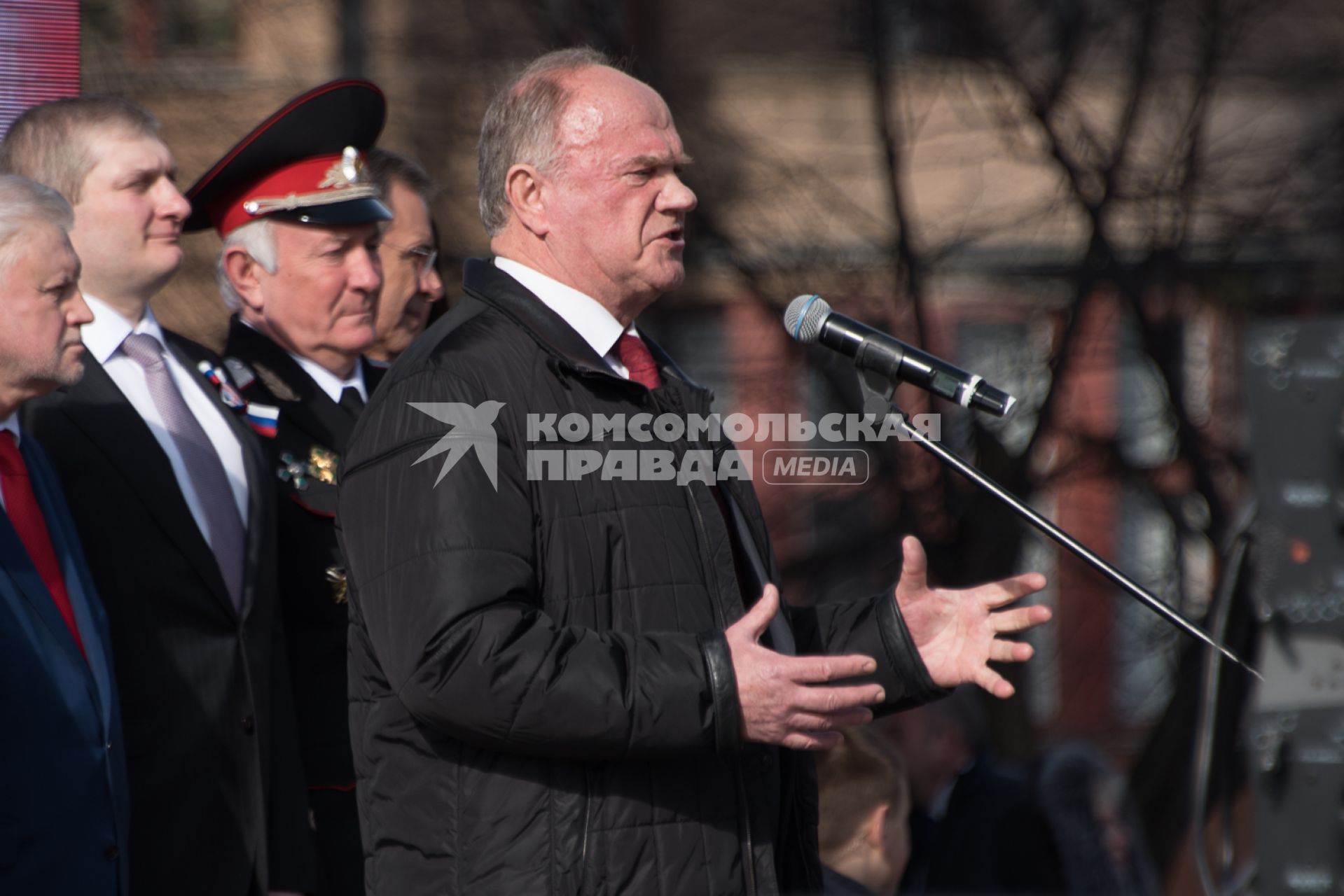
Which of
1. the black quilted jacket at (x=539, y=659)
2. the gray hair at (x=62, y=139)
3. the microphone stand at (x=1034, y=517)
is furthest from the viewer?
the gray hair at (x=62, y=139)

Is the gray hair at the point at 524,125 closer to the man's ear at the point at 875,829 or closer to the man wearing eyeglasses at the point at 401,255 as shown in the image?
the man wearing eyeglasses at the point at 401,255

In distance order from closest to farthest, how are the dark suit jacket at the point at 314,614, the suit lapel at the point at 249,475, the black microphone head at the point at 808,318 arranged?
the black microphone head at the point at 808,318 < the suit lapel at the point at 249,475 < the dark suit jacket at the point at 314,614

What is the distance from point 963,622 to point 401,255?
203cm

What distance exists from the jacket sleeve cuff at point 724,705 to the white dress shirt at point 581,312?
1.90 feet

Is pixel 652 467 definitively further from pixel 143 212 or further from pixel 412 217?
pixel 412 217

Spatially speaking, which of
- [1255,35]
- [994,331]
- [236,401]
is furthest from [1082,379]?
[236,401]

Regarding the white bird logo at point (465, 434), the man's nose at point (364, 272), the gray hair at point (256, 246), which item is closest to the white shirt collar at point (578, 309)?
the white bird logo at point (465, 434)

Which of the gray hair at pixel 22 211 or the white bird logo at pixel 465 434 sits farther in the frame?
the gray hair at pixel 22 211

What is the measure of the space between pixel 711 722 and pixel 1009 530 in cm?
529

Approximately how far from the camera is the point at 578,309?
282cm

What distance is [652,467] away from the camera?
2.66 meters

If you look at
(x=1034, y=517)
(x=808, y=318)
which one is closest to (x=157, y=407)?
(x=808, y=318)

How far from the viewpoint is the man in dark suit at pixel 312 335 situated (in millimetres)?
3715

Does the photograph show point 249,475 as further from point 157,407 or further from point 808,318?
point 808,318
